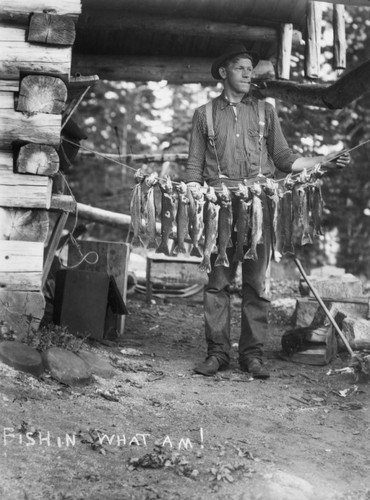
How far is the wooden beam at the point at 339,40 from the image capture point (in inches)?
352

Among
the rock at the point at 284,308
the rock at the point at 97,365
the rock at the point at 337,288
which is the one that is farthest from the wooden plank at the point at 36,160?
the rock at the point at 284,308

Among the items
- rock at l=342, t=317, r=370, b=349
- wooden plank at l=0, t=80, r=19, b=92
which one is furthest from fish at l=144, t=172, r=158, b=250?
rock at l=342, t=317, r=370, b=349

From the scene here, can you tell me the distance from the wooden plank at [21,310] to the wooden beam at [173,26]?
11.8 ft

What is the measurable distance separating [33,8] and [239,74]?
1.92 meters

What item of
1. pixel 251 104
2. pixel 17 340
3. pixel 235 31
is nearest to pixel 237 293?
pixel 235 31

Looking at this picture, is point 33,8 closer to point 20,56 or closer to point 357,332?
point 20,56

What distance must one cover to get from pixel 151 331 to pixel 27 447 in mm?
4589

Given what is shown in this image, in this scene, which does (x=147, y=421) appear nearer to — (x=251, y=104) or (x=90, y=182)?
(x=251, y=104)

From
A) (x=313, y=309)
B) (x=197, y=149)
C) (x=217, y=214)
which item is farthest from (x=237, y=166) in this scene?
(x=313, y=309)

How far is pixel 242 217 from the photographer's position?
673 centimetres

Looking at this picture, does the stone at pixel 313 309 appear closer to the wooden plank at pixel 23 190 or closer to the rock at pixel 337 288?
the rock at pixel 337 288

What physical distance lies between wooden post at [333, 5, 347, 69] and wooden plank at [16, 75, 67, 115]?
3.80m

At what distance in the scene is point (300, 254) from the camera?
15602mm

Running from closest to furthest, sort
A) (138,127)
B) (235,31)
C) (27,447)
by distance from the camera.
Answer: (27,447), (235,31), (138,127)
